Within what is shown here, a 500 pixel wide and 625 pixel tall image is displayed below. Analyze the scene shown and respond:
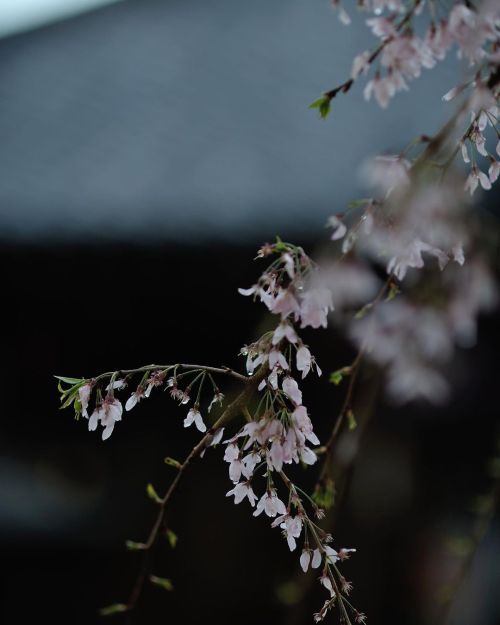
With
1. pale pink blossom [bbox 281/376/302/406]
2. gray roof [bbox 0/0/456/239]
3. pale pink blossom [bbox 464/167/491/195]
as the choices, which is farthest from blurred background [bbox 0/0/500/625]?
pale pink blossom [bbox 281/376/302/406]

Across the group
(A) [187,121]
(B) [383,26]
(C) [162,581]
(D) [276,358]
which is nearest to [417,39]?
(B) [383,26]

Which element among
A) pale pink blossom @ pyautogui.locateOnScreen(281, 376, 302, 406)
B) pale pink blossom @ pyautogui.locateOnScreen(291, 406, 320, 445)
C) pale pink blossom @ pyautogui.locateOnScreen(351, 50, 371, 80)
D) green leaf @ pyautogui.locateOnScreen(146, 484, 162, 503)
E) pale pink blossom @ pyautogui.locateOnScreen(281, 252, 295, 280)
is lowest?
green leaf @ pyautogui.locateOnScreen(146, 484, 162, 503)

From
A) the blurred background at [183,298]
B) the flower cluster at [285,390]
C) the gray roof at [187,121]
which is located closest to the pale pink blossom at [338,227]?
the flower cluster at [285,390]

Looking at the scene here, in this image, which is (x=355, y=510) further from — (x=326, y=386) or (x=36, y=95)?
(x=36, y=95)

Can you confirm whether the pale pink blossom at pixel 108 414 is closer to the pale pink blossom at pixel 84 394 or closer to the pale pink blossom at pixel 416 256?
the pale pink blossom at pixel 84 394

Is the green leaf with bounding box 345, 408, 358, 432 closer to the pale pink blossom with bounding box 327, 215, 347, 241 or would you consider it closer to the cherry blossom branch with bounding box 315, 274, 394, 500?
the cherry blossom branch with bounding box 315, 274, 394, 500

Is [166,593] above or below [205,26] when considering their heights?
below

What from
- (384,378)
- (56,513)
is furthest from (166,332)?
(384,378)
